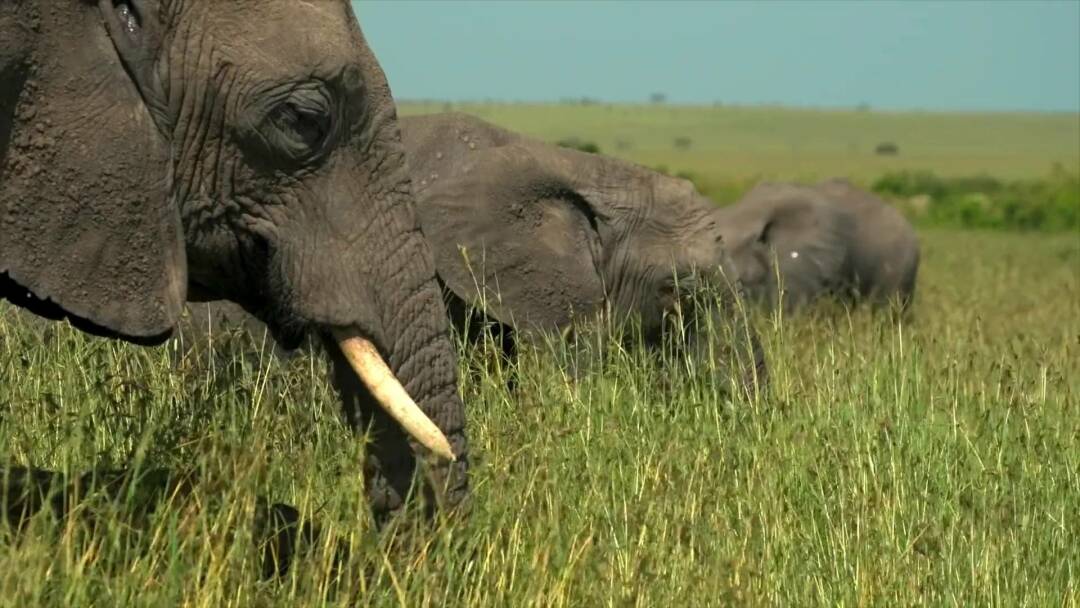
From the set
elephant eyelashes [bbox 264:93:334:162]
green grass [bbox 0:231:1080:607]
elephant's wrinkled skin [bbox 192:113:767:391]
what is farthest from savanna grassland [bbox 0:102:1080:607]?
elephant's wrinkled skin [bbox 192:113:767:391]

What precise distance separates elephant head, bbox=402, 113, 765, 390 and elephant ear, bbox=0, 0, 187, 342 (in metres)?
4.30

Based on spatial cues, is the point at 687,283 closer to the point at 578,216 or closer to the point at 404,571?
the point at 578,216

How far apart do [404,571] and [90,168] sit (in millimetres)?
1156

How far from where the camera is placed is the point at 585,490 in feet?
19.6

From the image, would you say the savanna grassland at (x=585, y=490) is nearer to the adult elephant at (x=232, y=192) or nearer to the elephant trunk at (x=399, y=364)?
the elephant trunk at (x=399, y=364)

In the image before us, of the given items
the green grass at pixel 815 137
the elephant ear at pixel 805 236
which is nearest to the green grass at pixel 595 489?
the elephant ear at pixel 805 236

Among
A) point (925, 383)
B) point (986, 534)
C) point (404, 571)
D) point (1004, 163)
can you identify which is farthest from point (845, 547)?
point (1004, 163)

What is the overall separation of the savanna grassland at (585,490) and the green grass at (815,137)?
2720 inches

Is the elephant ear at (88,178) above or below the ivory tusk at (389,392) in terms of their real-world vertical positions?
above

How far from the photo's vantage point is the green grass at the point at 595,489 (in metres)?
4.53

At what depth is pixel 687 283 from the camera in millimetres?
9961

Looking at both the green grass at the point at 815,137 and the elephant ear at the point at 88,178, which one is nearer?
the elephant ear at the point at 88,178

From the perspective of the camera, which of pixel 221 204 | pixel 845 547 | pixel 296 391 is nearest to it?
pixel 221 204

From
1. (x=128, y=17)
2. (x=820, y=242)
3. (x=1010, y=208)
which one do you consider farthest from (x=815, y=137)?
(x=128, y=17)
